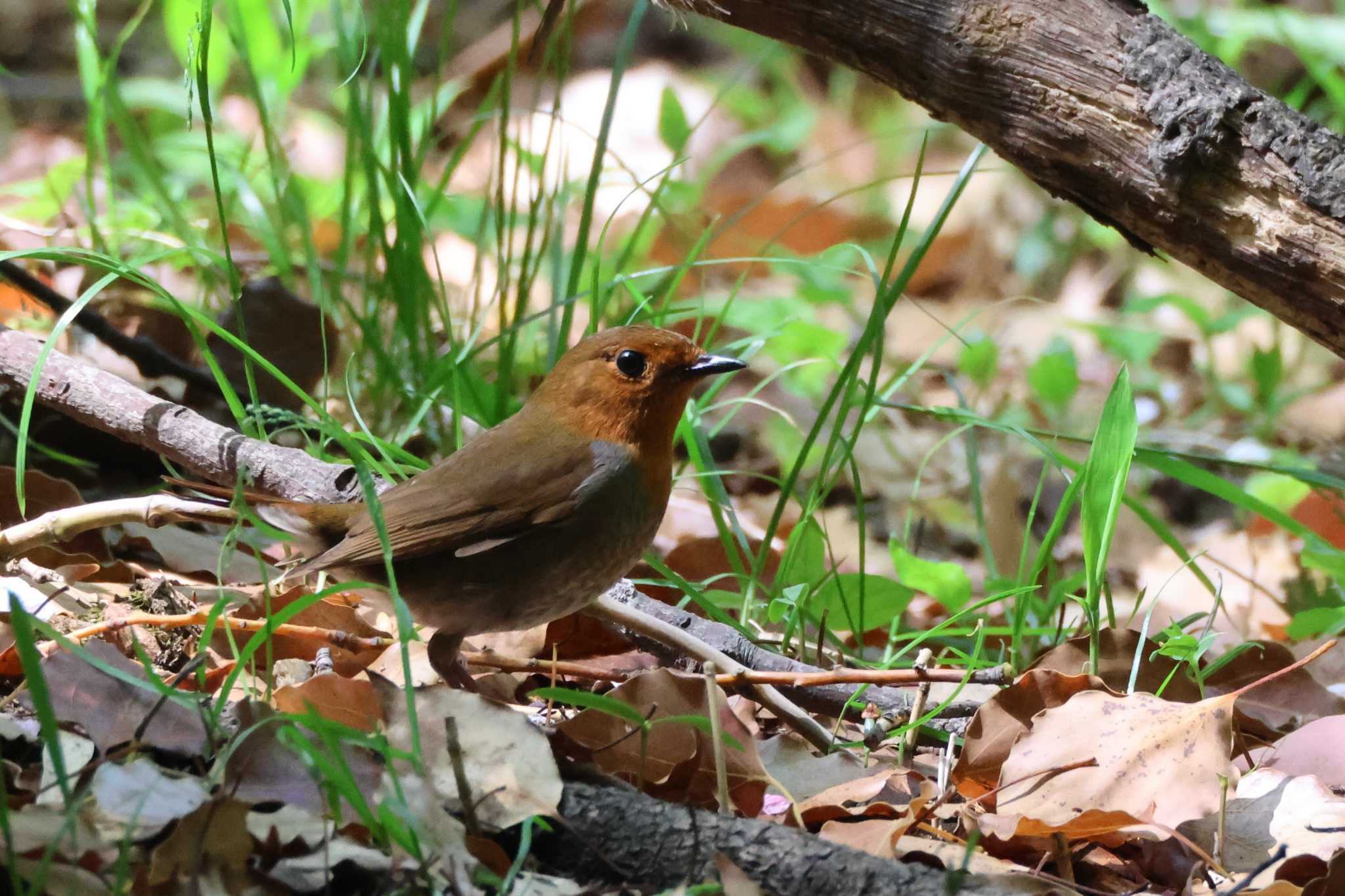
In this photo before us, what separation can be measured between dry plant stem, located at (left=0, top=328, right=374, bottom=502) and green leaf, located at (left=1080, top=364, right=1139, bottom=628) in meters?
1.61

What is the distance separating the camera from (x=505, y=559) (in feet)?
9.54

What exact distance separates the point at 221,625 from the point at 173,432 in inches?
23.2

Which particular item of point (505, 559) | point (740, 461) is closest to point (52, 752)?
point (505, 559)

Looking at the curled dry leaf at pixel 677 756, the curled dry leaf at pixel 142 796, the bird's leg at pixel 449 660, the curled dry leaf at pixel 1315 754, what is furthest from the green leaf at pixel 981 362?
the curled dry leaf at pixel 142 796

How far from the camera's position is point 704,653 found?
275 cm

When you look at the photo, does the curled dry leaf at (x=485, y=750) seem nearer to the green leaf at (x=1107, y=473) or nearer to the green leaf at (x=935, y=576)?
the green leaf at (x=1107, y=473)

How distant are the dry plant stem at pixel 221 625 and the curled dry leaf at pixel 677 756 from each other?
0.61 metres

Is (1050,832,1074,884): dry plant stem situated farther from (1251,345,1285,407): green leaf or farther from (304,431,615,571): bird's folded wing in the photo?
(1251,345,1285,407): green leaf

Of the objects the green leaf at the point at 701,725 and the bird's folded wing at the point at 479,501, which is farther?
the bird's folded wing at the point at 479,501

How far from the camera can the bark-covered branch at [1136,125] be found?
2.46 metres

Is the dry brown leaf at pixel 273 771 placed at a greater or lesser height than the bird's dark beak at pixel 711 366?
lesser

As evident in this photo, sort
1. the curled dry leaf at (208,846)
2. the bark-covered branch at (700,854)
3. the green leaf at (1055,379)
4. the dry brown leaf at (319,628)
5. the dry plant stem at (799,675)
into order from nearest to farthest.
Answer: the curled dry leaf at (208,846), the bark-covered branch at (700,854), the dry plant stem at (799,675), the dry brown leaf at (319,628), the green leaf at (1055,379)

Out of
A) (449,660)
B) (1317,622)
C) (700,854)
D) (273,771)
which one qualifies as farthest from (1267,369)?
(273,771)

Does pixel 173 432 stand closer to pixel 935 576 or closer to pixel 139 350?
pixel 139 350
